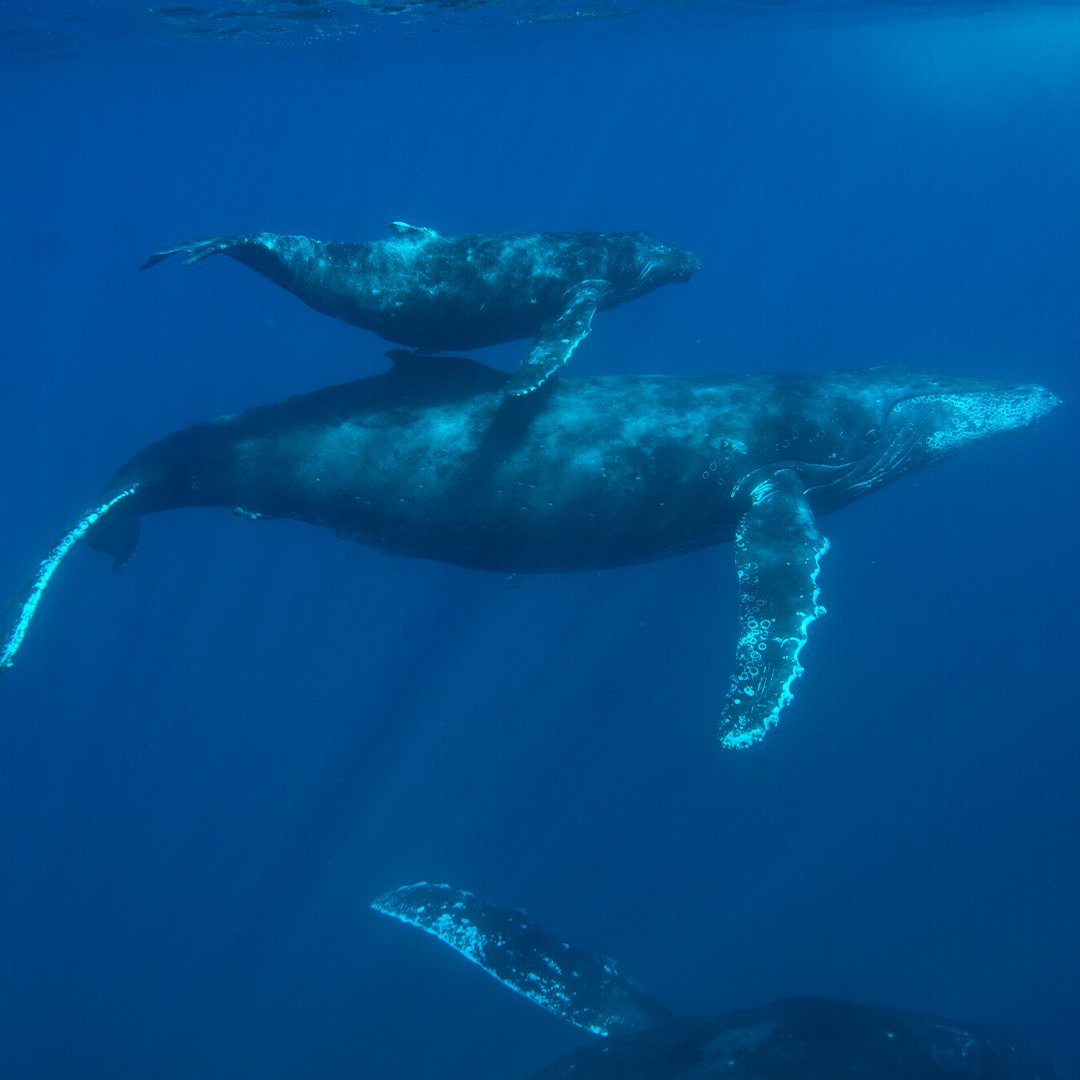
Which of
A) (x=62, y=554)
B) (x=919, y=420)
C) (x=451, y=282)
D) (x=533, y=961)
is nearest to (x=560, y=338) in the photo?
(x=451, y=282)

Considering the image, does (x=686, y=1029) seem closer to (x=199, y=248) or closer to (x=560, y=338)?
(x=560, y=338)

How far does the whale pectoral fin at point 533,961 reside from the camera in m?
9.55

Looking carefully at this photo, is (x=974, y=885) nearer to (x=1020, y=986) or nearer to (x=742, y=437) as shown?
(x=1020, y=986)

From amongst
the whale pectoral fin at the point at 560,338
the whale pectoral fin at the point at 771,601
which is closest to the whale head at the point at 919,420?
the whale pectoral fin at the point at 771,601

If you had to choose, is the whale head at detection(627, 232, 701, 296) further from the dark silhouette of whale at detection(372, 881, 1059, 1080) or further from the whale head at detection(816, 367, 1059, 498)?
the dark silhouette of whale at detection(372, 881, 1059, 1080)

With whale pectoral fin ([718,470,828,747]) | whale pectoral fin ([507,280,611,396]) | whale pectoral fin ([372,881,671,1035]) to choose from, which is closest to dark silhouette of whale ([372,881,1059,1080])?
whale pectoral fin ([372,881,671,1035])

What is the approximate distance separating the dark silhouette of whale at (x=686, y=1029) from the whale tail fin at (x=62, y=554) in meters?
5.57

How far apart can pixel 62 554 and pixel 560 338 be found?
5.76 m

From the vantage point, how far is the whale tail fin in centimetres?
766

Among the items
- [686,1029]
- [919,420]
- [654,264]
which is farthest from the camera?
[654,264]

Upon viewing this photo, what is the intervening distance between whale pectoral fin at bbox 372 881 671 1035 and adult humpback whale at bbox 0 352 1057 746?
15.1ft

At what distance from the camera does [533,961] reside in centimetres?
976

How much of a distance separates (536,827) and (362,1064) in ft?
21.1

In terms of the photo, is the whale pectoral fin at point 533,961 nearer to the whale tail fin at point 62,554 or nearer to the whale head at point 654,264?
the whale tail fin at point 62,554
